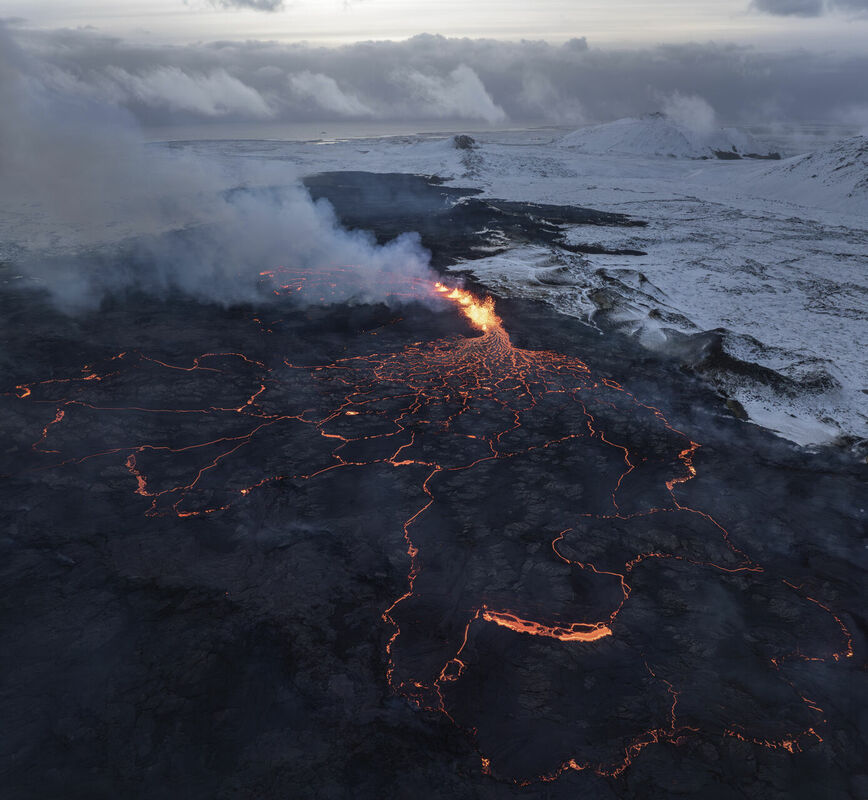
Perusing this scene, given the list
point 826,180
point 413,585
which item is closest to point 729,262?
point 826,180

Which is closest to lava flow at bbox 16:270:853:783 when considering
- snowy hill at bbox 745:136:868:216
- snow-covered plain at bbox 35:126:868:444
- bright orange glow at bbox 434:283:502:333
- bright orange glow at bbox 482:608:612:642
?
bright orange glow at bbox 482:608:612:642

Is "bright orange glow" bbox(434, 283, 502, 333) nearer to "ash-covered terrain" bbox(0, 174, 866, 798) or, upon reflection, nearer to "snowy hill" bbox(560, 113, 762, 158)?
"ash-covered terrain" bbox(0, 174, 866, 798)

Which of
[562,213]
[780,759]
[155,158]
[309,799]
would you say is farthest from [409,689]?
[562,213]

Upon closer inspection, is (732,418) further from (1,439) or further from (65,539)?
(1,439)

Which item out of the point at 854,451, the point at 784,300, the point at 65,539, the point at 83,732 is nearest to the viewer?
the point at 83,732

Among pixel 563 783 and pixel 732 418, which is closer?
pixel 563 783

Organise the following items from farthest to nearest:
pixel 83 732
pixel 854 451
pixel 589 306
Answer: pixel 589 306, pixel 854 451, pixel 83 732

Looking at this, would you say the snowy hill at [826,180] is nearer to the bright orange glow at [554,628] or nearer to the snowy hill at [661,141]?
the snowy hill at [661,141]
